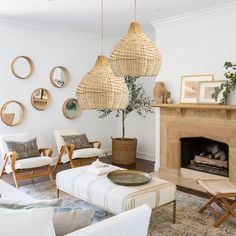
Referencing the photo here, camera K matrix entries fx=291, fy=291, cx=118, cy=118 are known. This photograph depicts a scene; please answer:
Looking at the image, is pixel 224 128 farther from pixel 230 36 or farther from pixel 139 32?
pixel 139 32

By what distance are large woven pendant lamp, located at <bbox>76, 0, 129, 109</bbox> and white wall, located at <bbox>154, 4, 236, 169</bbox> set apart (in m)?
2.95

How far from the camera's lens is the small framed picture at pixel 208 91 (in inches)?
174

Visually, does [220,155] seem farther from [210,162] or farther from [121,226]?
[121,226]

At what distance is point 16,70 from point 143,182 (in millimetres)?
3440

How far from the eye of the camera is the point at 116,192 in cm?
295

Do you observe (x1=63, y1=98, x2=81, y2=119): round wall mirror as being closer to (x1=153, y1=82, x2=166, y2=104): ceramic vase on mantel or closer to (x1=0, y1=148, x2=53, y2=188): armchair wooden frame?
(x1=0, y1=148, x2=53, y2=188): armchair wooden frame

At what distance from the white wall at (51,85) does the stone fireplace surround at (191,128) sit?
3.83ft

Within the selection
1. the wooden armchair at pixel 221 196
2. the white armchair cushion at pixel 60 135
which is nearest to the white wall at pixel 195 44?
the wooden armchair at pixel 221 196

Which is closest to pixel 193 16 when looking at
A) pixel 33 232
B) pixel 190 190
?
pixel 190 190

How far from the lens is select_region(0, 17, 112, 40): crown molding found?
16.9 feet

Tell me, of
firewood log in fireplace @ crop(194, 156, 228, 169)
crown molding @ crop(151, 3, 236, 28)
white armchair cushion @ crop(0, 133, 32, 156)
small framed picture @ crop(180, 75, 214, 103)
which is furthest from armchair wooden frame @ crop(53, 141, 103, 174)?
crown molding @ crop(151, 3, 236, 28)

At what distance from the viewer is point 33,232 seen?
4.80ft

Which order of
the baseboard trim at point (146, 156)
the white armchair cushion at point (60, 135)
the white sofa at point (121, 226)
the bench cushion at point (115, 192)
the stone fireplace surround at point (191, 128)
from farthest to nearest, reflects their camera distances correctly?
the baseboard trim at point (146, 156), the white armchair cushion at point (60, 135), the stone fireplace surround at point (191, 128), the bench cushion at point (115, 192), the white sofa at point (121, 226)

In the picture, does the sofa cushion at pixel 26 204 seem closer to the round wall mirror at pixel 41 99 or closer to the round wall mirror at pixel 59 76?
the round wall mirror at pixel 41 99
